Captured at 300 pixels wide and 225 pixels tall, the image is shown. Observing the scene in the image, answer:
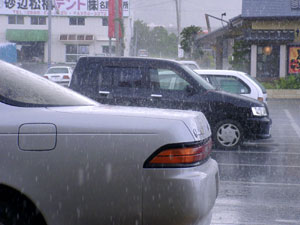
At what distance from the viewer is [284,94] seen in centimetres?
3012

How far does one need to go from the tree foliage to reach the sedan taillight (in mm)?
109571

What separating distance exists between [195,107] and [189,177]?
7.27 metres

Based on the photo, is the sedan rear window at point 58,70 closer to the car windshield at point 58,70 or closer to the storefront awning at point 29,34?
the car windshield at point 58,70

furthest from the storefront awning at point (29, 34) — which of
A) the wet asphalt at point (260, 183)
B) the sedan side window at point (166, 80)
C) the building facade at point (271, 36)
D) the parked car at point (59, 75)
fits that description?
the sedan side window at point (166, 80)

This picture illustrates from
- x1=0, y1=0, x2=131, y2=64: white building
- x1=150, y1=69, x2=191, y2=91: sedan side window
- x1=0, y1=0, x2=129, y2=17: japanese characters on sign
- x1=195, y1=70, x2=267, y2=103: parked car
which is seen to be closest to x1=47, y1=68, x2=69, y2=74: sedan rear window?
x1=195, y1=70, x2=267, y2=103: parked car

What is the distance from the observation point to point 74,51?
70500mm

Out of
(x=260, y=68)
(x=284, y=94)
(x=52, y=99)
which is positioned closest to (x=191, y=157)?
(x=52, y=99)

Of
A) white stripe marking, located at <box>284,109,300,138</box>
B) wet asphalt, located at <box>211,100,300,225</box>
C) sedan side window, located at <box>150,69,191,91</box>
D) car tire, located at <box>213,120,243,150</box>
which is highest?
sedan side window, located at <box>150,69,191,91</box>

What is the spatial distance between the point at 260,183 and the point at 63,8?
62634 millimetres

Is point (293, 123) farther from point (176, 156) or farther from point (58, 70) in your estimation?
point (58, 70)

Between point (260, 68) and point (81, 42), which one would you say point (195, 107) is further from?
point (81, 42)

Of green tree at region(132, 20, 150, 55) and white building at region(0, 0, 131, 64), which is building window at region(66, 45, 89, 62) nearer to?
white building at region(0, 0, 131, 64)

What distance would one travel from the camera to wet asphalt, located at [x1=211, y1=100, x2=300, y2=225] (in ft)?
20.8

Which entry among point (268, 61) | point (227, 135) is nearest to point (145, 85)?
point (227, 135)
